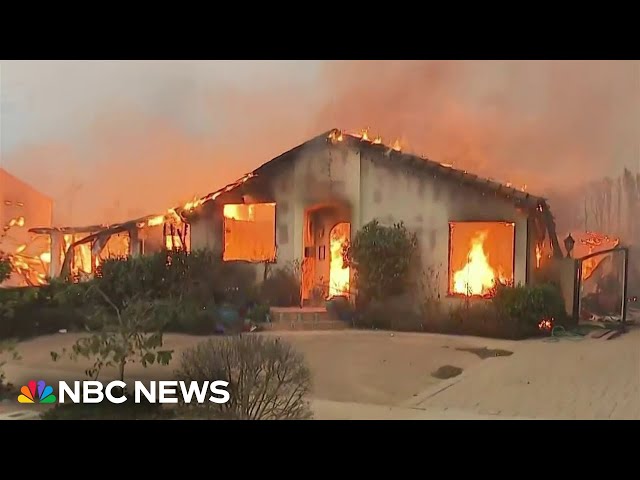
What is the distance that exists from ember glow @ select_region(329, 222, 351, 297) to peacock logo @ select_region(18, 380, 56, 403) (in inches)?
65.0

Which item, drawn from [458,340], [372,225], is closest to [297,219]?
[372,225]

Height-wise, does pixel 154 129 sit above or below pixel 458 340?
above

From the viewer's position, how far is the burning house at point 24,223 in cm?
370

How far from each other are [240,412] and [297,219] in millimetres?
1108

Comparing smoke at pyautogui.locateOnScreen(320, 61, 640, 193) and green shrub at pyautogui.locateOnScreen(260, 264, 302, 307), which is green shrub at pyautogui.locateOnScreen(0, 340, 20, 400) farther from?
smoke at pyautogui.locateOnScreen(320, 61, 640, 193)

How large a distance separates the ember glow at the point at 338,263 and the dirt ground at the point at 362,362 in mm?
246

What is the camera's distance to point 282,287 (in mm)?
3699

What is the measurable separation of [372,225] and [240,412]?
126cm

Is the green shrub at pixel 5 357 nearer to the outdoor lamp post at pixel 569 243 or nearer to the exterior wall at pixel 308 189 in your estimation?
the exterior wall at pixel 308 189

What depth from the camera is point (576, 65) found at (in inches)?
139

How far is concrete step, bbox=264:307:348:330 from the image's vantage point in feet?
11.9

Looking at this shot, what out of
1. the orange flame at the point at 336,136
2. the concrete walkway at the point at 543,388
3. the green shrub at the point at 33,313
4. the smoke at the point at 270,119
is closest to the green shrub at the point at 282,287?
the smoke at the point at 270,119
